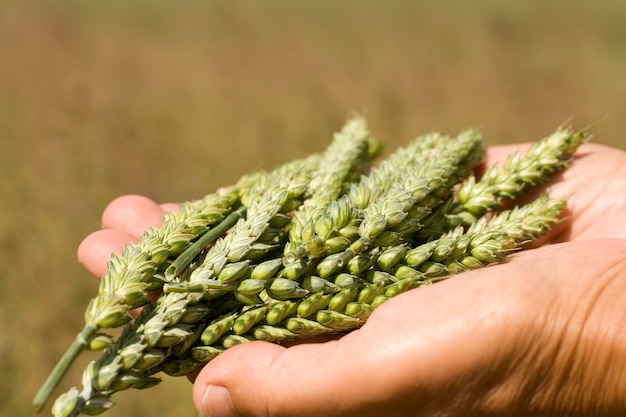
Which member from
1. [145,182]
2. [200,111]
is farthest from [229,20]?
[145,182]

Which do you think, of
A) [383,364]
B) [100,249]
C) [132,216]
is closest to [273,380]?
[383,364]

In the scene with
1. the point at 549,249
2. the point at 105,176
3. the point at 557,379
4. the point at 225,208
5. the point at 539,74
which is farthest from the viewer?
the point at 539,74

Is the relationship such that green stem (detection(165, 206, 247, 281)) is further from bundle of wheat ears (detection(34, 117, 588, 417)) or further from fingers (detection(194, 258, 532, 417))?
fingers (detection(194, 258, 532, 417))

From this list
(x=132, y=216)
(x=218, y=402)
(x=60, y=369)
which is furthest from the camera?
(x=132, y=216)

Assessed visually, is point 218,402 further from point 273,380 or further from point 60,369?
point 60,369

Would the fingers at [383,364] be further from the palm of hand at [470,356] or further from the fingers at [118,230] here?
the fingers at [118,230]

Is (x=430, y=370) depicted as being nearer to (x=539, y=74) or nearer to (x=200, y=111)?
(x=200, y=111)

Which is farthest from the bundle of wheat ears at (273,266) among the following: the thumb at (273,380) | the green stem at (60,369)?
the thumb at (273,380)

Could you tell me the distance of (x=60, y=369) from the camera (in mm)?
2068

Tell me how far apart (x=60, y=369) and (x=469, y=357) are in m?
1.40

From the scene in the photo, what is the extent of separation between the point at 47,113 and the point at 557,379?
6.57 m

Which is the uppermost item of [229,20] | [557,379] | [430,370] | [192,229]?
[229,20]

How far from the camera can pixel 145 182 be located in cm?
644

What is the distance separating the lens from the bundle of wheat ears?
220cm
